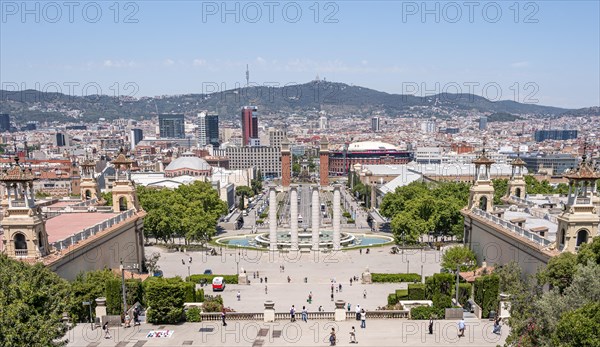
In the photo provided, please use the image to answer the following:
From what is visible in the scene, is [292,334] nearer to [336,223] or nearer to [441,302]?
[441,302]

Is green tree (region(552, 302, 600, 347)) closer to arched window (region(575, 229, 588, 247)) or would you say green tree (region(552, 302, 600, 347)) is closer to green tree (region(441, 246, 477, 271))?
arched window (region(575, 229, 588, 247))

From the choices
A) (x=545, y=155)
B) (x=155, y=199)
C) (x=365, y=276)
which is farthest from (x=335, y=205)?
(x=545, y=155)

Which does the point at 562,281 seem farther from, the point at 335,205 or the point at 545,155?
the point at 545,155

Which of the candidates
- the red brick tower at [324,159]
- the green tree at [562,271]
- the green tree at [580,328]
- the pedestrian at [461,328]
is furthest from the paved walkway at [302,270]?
the red brick tower at [324,159]

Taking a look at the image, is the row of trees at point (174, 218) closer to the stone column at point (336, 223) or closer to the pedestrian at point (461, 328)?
the stone column at point (336, 223)

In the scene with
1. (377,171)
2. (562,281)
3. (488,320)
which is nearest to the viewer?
(562,281)

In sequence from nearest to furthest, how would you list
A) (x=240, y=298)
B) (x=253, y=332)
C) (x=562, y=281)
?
(x=562, y=281) → (x=253, y=332) → (x=240, y=298)

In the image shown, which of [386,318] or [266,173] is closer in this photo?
[386,318]
